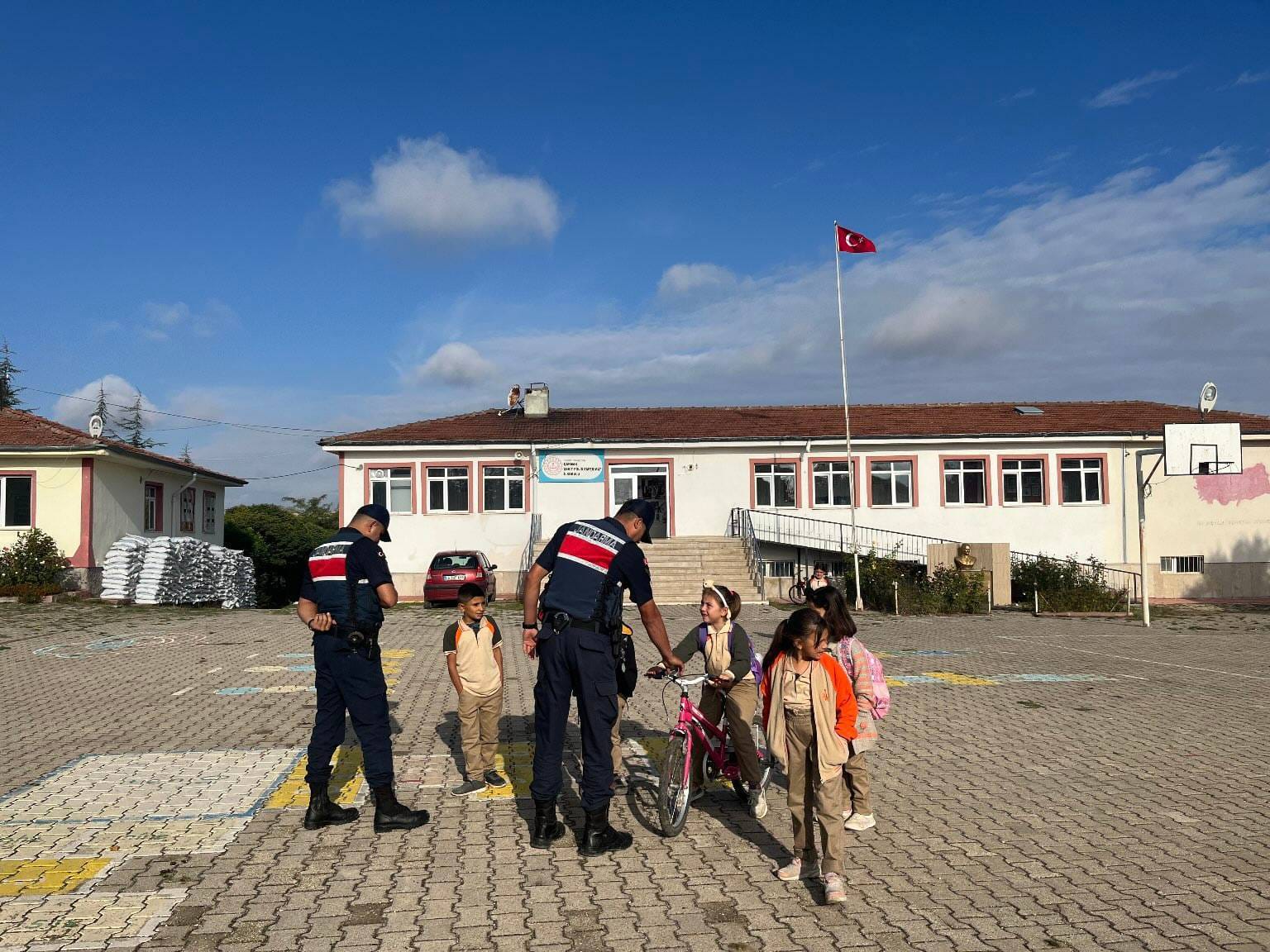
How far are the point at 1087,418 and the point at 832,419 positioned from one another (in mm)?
8246

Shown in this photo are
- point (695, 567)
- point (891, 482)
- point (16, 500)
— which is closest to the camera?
point (16, 500)

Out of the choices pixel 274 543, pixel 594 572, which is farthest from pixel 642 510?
pixel 274 543

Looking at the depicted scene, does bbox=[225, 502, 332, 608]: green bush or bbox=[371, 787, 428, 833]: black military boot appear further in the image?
bbox=[225, 502, 332, 608]: green bush

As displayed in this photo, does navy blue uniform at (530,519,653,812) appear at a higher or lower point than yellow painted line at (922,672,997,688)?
higher

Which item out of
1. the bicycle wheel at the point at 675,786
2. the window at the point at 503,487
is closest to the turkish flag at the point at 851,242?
the window at the point at 503,487

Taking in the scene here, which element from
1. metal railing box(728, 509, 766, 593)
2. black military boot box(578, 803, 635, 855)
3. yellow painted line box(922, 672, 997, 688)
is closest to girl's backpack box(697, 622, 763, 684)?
black military boot box(578, 803, 635, 855)

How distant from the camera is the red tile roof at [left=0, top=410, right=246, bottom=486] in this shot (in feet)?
86.4

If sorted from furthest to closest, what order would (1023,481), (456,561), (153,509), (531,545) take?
(153,509) < (1023,481) < (531,545) < (456,561)

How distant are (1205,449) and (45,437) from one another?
29414 mm

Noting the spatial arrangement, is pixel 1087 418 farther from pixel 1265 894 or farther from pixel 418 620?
pixel 1265 894

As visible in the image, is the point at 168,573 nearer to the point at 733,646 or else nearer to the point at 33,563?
the point at 33,563

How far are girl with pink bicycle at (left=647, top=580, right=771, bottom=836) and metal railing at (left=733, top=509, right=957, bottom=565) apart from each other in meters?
22.6

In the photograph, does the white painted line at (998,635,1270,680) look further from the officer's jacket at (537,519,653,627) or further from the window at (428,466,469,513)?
the window at (428,466,469,513)

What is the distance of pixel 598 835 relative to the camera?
18.3 feet
